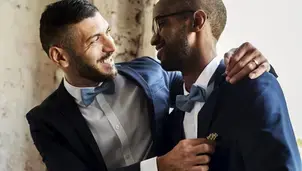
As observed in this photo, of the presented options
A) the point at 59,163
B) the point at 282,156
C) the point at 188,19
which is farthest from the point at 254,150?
the point at 59,163

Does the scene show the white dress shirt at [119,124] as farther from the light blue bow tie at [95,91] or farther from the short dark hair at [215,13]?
the short dark hair at [215,13]

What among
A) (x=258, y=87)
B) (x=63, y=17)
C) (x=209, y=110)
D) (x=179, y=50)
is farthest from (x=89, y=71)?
(x=258, y=87)

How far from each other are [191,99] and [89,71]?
0.30 meters

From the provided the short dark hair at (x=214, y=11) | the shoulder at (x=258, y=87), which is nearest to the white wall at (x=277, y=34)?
the short dark hair at (x=214, y=11)

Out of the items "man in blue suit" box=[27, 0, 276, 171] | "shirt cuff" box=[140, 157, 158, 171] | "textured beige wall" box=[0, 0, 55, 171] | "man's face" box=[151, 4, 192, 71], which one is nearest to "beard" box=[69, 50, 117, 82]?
"man in blue suit" box=[27, 0, 276, 171]

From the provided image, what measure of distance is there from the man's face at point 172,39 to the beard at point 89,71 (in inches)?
6.4

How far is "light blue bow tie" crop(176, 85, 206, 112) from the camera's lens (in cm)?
112

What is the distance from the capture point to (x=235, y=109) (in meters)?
1.01

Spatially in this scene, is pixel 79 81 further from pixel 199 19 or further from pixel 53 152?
pixel 199 19

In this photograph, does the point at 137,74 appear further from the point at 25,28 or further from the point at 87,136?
the point at 25,28

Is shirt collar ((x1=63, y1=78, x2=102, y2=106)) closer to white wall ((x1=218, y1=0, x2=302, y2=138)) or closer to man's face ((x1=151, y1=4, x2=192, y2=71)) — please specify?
man's face ((x1=151, y1=4, x2=192, y2=71))

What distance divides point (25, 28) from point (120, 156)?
1.99 feet

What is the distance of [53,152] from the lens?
122cm

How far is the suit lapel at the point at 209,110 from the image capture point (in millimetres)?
1057
